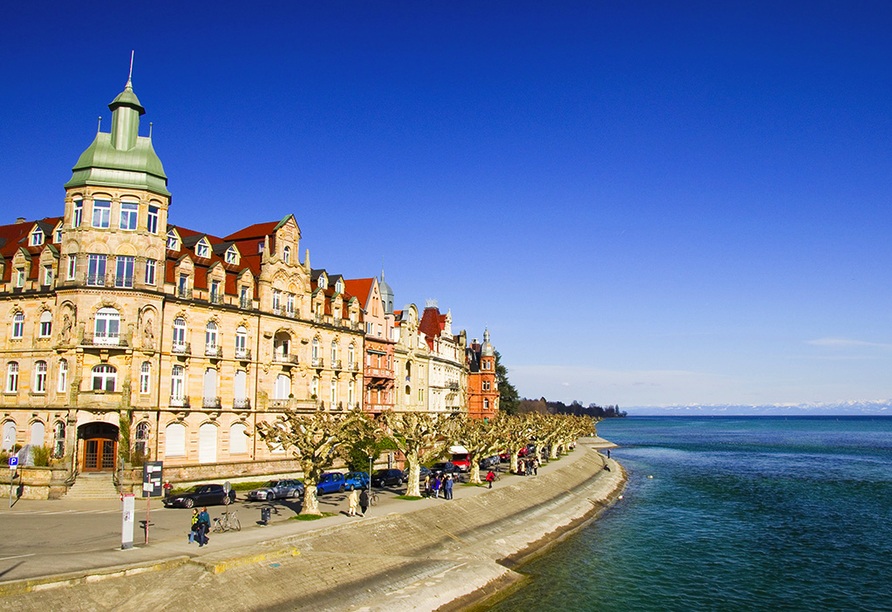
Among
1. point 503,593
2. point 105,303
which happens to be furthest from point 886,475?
point 105,303

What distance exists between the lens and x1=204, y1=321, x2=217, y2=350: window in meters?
58.6

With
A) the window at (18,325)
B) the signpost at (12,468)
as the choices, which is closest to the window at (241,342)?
the window at (18,325)

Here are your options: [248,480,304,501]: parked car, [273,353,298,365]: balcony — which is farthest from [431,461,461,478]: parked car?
[248,480,304,501]: parked car

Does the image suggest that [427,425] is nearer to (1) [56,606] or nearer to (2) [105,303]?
(2) [105,303]

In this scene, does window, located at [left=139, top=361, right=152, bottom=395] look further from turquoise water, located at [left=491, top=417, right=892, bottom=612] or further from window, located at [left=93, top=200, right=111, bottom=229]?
turquoise water, located at [left=491, top=417, right=892, bottom=612]

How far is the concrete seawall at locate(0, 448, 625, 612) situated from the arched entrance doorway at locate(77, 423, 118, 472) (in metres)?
23.1

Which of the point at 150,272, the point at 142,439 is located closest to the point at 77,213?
the point at 150,272

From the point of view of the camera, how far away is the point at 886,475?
324ft

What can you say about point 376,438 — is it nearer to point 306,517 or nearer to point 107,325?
point 306,517

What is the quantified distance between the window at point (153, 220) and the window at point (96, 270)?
419 cm

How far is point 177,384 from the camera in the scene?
184ft

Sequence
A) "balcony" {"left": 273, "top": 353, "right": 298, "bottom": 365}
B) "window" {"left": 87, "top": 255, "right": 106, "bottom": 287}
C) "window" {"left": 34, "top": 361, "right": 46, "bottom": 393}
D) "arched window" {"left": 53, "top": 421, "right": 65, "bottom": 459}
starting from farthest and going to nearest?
"balcony" {"left": 273, "top": 353, "right": 298, "bottom": 365}
"window" {"left": 34, "top": 361, "right": 46, "bottom": 393}
"window" {"left": 87, "top": 255, "right": 106, "bottom": 287}
"arched window" {"left": 53, "top": 421, "right": 65, "bottom": 459}

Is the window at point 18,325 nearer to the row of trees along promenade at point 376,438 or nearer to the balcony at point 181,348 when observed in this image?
the balcony at point 181,348

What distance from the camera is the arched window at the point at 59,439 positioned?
51031 mm
